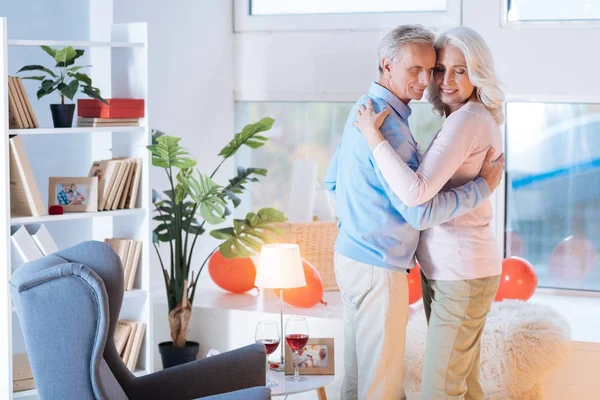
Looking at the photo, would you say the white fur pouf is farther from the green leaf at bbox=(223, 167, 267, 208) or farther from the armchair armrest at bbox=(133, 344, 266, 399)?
the green leaf at bbox=(223, 167, 267, 208)

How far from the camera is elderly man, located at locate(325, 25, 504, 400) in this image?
110 inches

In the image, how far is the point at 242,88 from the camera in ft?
17.6

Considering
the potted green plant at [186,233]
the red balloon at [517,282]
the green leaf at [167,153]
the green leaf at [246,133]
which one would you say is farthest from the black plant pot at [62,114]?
the red balloon at [517,282]

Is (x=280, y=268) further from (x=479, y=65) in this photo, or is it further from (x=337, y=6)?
(x=337, y=6)

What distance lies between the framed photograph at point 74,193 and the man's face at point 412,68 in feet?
5.35

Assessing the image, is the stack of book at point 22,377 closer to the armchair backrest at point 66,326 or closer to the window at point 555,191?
the armchair backrest at point 66,326

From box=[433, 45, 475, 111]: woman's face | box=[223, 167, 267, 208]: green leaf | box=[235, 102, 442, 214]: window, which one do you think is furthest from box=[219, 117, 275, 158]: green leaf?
box=[433, 45, 475, 111]: woman's face

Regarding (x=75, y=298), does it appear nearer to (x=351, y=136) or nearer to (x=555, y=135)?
(x=351, y=136)

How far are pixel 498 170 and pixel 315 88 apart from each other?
8.09ft

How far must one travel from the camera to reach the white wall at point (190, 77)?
4824 mm

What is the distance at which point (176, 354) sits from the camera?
4.39 meters

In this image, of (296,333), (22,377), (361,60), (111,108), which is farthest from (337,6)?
(22,377)

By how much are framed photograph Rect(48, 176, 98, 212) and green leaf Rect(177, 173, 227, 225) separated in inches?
19.7

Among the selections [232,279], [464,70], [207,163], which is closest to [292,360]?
[464,70]
